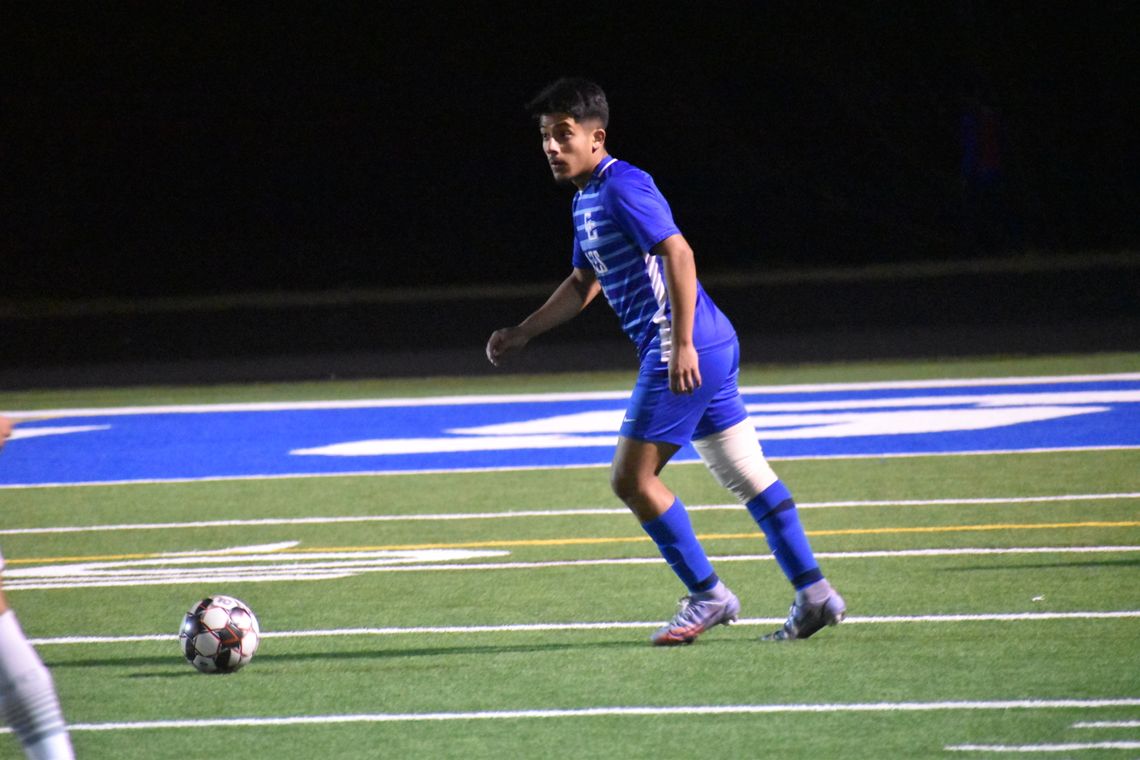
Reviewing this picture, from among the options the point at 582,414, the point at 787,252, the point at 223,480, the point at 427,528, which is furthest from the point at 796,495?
the point at 787,252

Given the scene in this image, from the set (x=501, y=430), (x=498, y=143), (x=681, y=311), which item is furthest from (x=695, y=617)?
(x=498, y=143)

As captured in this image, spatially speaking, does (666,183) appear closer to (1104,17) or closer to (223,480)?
(1104,17)

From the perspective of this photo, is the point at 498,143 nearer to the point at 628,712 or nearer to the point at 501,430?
the point at 501,430

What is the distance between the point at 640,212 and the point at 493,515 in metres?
4.49

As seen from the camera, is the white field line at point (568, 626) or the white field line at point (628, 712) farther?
the white field line at point (568, 626)

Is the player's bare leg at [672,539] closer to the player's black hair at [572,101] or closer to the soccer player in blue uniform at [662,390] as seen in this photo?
the soccer player in blue uniform at [662,390]

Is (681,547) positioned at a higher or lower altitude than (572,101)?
lower

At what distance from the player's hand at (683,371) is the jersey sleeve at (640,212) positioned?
368mm

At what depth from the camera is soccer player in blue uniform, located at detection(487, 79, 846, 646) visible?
6.27 m

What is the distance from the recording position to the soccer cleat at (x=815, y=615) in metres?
6.43

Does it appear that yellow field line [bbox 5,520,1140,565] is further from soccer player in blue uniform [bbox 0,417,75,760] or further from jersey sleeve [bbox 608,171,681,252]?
soccer player in blue uniform [bbox 0,417,75,760]

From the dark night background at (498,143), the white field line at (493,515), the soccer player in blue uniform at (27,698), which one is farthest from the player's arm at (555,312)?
the dark night background at (498,143)

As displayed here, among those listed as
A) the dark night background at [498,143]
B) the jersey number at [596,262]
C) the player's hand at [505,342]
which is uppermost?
the dark night background at [498,143]

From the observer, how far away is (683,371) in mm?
6086
